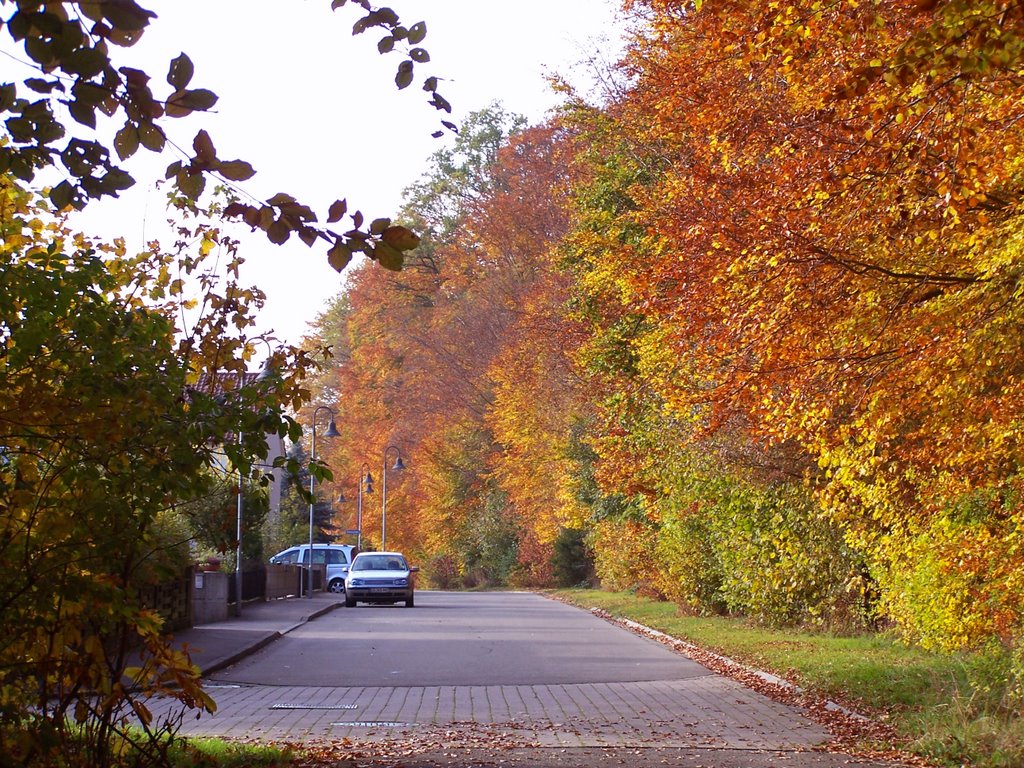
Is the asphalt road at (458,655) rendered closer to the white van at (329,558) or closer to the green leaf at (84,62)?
the green leaf at (84,62)

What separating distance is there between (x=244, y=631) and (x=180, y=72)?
811 inches

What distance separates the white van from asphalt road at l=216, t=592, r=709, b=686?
18275mm

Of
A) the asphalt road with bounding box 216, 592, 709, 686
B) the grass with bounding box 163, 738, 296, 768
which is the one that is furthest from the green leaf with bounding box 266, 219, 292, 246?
the asphalt road with bounding box 216, 592, 709, 686

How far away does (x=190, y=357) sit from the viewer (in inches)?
338

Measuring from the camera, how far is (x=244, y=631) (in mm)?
23594

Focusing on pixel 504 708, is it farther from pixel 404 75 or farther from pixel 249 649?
pixel 404 75

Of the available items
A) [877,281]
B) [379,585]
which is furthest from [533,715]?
[379,585]

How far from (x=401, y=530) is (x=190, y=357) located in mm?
63613

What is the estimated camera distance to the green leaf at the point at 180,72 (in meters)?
4.18

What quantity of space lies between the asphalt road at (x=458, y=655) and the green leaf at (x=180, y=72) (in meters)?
11.8

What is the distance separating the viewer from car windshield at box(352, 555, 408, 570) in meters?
38.8

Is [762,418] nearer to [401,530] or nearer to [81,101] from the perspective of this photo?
[81,101]

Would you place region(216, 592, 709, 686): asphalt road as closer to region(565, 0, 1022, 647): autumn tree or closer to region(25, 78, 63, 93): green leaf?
region(565, 0, 1022, 647): autumn tree

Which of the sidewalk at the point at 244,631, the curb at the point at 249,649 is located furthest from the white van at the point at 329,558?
the curb at the point at 249,649
